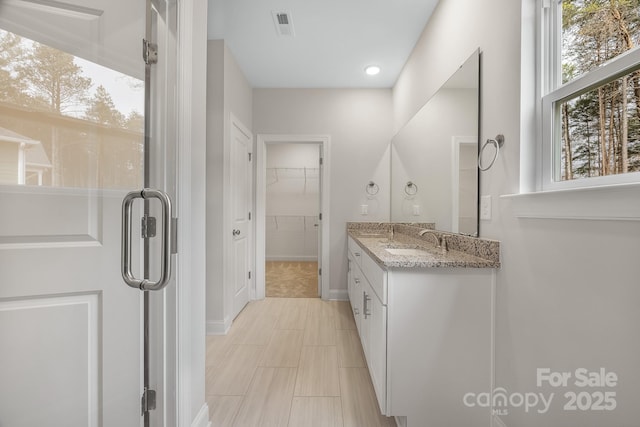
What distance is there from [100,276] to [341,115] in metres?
3.18

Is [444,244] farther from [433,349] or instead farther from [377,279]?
[433,349]

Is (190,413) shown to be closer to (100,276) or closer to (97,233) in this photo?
(100,276)

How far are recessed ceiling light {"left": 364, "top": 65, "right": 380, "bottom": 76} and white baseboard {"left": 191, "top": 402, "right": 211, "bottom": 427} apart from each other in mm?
3258

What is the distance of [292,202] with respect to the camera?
6.30 metres

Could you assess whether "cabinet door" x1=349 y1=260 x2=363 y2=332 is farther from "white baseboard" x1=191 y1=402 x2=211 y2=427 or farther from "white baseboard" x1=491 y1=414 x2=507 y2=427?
"white baseboard" x1=191 y1=402 x2=211 y2=427

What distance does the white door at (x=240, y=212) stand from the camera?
9.68ft

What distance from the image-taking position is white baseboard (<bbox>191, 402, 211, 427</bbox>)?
4.40 feet

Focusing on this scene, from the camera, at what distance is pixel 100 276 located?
3.28 ft

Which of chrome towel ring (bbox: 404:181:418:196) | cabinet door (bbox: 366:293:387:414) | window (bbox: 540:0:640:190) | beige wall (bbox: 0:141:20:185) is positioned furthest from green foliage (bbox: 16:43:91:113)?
chrome towel ring (bbox: 404:181:418:196)

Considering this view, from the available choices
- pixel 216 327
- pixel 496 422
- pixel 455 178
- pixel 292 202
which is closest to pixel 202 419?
pixel 216 327

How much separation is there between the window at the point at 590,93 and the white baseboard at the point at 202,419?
1.87 metres

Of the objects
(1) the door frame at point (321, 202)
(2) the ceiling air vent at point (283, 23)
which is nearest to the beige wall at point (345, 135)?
(1) the door frame at point (321, 202)

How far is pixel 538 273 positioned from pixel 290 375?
62.5 inches

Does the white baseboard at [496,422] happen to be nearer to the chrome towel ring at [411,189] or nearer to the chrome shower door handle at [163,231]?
the chrome shower door handle at [163,231]
